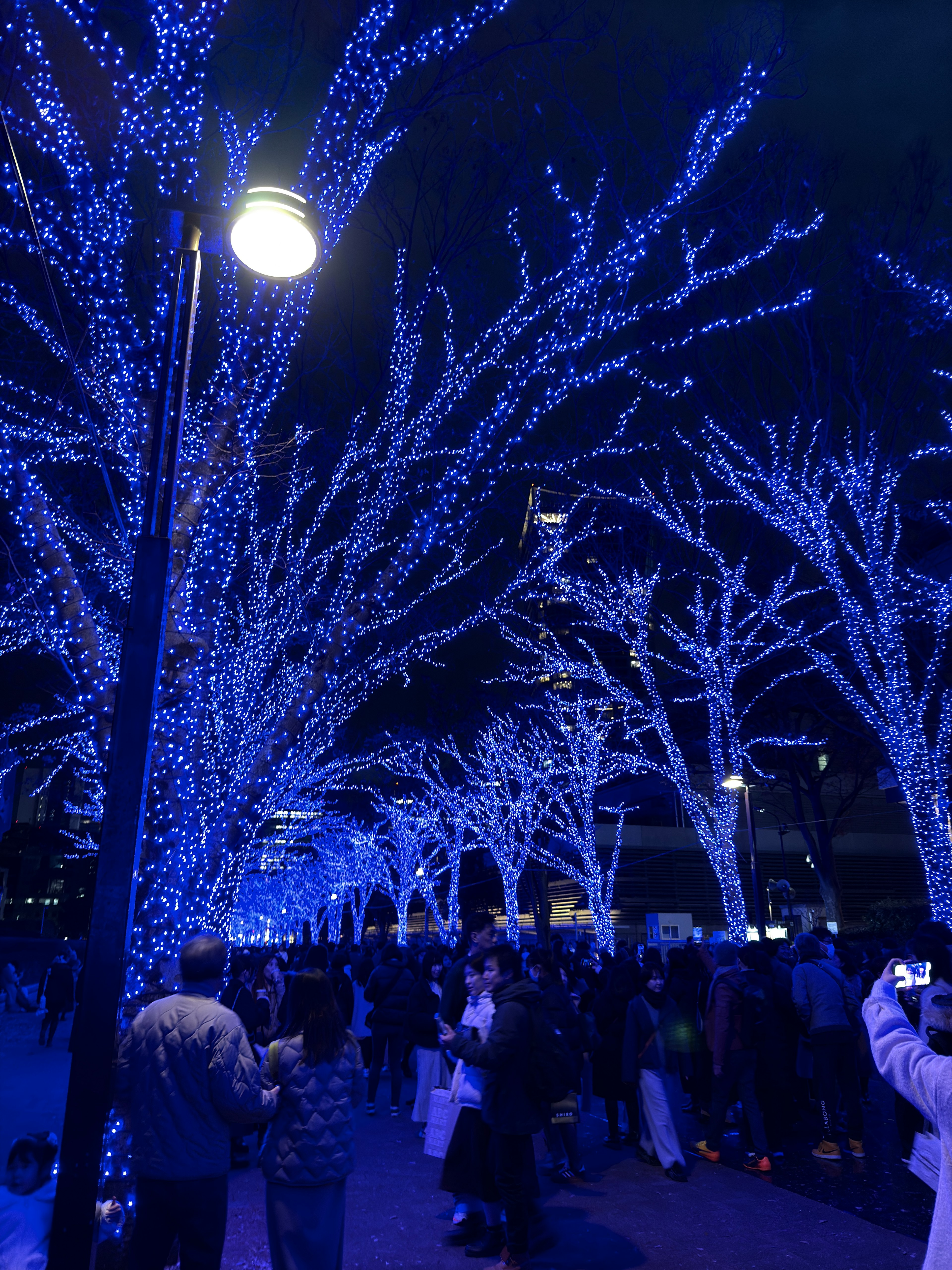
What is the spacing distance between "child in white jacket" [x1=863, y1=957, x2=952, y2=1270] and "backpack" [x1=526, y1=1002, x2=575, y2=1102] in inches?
114

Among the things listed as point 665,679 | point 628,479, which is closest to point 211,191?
point 628,479

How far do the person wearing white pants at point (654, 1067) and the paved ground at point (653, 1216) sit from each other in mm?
172

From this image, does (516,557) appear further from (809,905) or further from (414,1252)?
(809,905)

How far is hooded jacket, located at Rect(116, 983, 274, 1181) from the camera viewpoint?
333 cm

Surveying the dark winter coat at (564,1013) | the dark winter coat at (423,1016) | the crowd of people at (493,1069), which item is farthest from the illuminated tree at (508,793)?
the dark winter coat at (564,1013)

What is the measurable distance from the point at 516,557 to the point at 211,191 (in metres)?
9.10

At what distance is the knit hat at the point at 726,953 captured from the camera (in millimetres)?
7691

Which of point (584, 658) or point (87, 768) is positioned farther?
point (584, 658)

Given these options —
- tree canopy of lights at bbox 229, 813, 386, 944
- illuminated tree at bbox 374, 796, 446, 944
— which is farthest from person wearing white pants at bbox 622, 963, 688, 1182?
illuminated tree at bbox 374, 796, 446, 944

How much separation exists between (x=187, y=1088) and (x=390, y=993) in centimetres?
622

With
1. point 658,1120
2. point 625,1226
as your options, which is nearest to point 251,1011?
point 658,1120

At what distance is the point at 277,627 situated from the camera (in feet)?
36.3

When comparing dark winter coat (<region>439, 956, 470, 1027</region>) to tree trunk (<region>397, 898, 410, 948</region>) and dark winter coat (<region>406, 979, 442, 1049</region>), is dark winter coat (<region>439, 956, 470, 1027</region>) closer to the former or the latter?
dark winter coat (<region>406, 979, 442, 1049</region>)

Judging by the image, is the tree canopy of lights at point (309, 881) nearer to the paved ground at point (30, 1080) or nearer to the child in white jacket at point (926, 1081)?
the paved ground at point (30, 1080)
